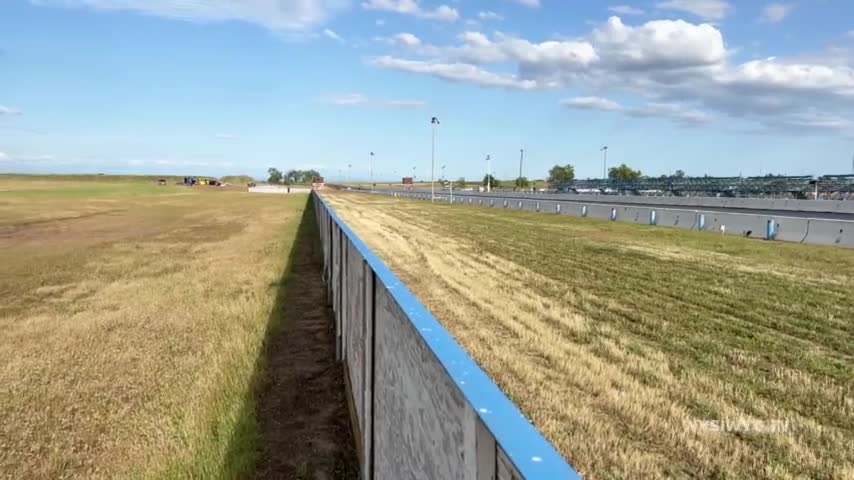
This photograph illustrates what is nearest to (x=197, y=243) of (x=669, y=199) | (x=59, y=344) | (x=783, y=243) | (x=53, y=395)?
(x=59, y=344)

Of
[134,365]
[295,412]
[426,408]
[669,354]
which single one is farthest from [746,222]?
[426,408]

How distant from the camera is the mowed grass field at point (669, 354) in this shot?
4.64 m

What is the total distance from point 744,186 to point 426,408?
60951mm

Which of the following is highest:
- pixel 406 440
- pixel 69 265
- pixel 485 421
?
pixel 485 421

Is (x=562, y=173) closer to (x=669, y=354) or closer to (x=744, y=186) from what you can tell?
(x=744, y=186)

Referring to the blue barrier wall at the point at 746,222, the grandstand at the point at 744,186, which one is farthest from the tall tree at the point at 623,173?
the blue barrier wall at the point at 746,222

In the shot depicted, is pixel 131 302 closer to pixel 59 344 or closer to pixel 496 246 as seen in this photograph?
pixel 59 344

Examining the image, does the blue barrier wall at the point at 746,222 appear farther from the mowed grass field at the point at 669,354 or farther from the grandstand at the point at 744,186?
the grandstand at the point at 744,186

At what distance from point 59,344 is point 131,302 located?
10.4 ft

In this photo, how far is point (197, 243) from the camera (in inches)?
966

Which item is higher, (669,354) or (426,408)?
(426,408)

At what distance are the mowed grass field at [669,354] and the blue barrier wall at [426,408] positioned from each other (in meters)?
1.73

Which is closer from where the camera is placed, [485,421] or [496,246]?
[485,421]

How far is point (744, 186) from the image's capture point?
5512cm
